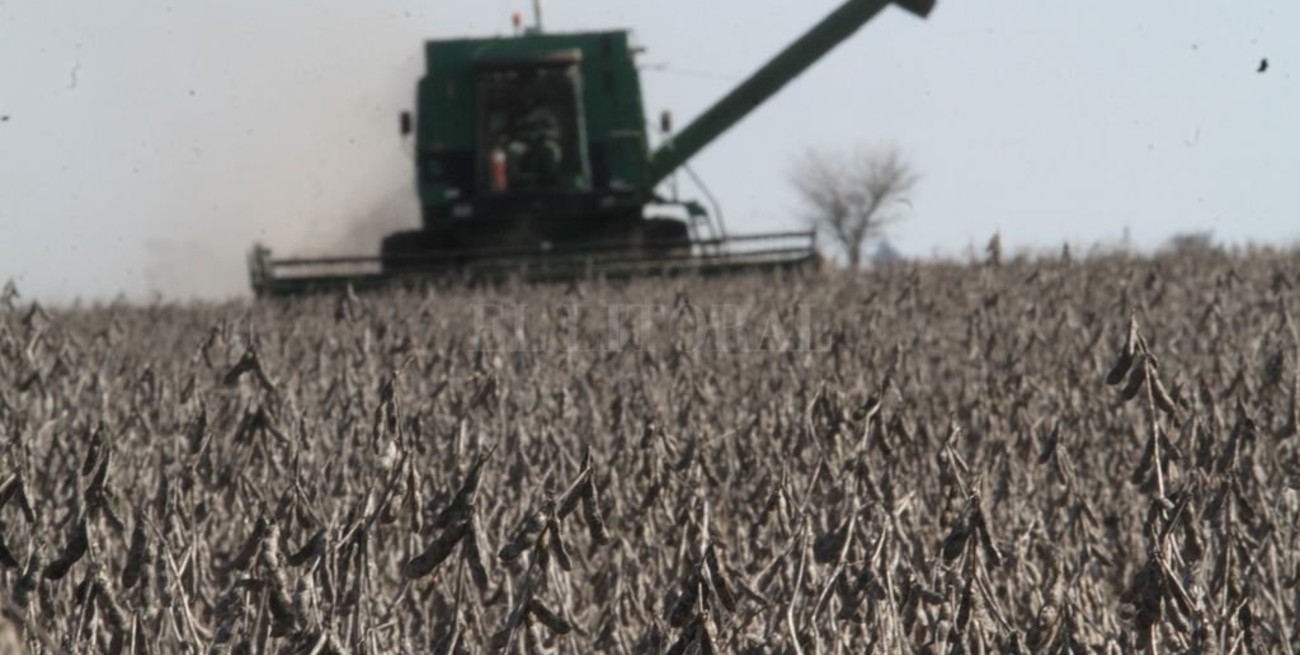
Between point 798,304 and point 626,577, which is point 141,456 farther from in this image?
point 798,304

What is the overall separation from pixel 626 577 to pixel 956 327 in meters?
6.60

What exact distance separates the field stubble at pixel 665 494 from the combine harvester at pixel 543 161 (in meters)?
5.39

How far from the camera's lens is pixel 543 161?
15.7m

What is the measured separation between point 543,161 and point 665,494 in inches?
467

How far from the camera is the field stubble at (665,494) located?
2869mm

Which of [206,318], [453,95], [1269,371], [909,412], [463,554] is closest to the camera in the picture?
[463,554]

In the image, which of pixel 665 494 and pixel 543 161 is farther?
pixel 543 161

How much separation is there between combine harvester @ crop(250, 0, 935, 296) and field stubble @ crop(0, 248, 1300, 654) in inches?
212

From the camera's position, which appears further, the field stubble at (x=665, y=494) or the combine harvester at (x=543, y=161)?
the combine harvester at (x=543, y=161)

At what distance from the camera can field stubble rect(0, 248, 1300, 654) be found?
2.87m

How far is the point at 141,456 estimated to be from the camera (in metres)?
5.48

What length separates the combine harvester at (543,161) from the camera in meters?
15.5

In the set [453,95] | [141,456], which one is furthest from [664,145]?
[141,456]

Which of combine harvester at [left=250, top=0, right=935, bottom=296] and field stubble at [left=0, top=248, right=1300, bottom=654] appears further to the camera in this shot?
combine harvester at [left=250, top=0, right=935, bottom=296]
